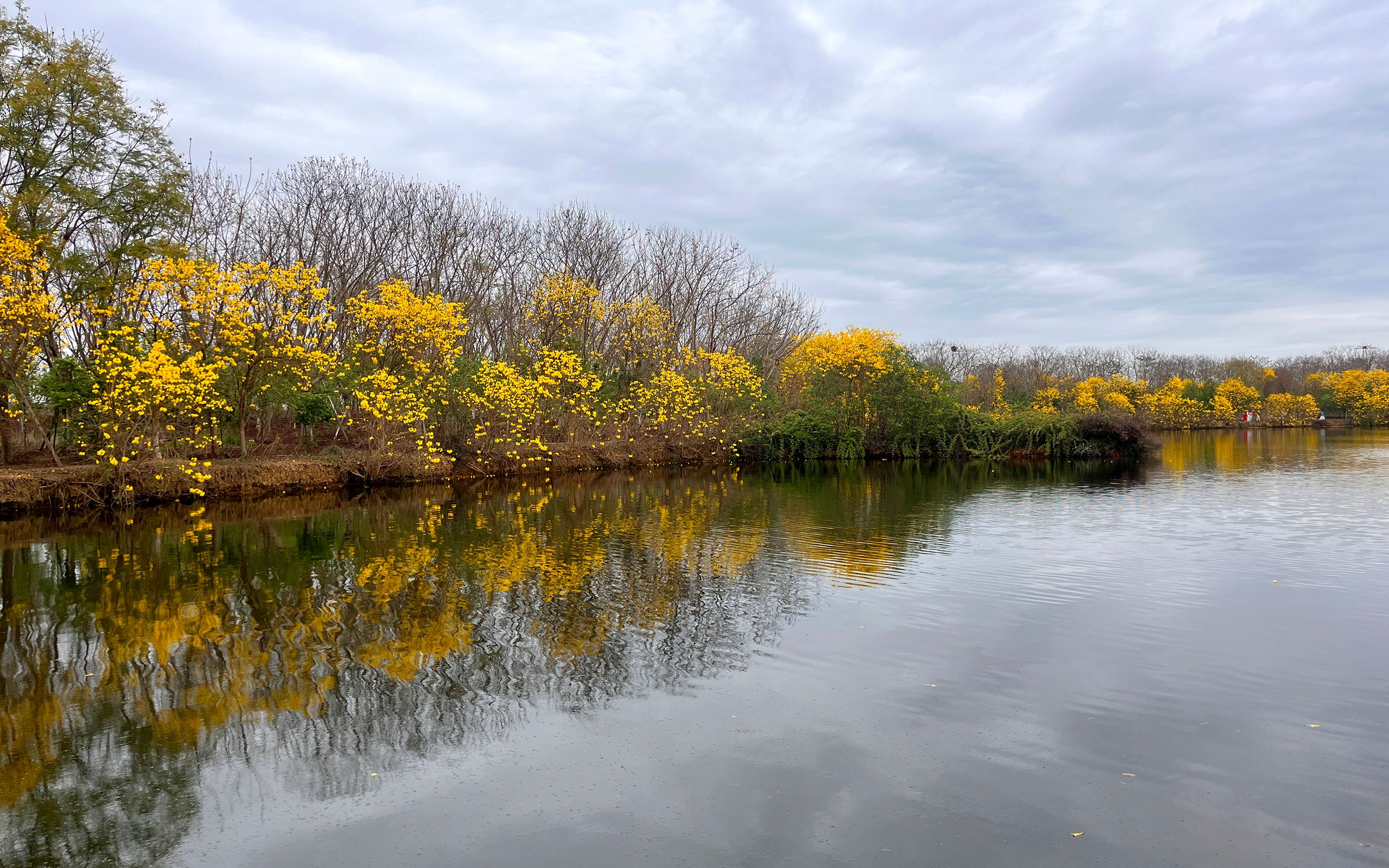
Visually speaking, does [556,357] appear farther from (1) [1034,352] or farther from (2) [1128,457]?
(1) [1034,352]

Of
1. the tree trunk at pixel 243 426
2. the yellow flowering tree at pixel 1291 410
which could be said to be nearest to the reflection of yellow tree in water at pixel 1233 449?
the yellow flowering tree at pixel 1291 410

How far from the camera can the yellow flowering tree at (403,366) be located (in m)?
23.6

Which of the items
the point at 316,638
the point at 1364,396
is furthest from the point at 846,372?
the point at 1364,396

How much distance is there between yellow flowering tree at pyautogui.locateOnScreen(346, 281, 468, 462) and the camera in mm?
23609

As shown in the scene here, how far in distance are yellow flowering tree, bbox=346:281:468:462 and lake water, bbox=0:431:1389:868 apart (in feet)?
33.3

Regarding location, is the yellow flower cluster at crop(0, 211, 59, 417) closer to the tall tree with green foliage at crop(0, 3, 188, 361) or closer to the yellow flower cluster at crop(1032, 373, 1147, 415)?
the tall tree with green foliage at crop(0, 3, 188, 361)

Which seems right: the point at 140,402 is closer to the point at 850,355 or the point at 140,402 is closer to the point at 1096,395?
the point at 850,355

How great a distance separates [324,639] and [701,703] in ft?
12.7

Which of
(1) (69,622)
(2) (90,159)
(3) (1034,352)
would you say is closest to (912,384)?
(2) (90,159)

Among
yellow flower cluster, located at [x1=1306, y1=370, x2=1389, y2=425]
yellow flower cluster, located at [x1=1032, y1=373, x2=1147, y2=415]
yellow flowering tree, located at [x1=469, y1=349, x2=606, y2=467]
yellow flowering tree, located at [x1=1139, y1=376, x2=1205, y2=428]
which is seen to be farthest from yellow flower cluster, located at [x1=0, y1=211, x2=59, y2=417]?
yellow flower cluster, located at [x1=1306, y1=370, x2=1389, y2=425]

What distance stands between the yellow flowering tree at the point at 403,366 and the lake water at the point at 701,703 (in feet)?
33.3

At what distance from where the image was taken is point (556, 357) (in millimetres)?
27641

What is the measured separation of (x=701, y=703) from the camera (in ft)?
20.6

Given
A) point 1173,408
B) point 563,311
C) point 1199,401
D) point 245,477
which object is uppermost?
point 563,311
